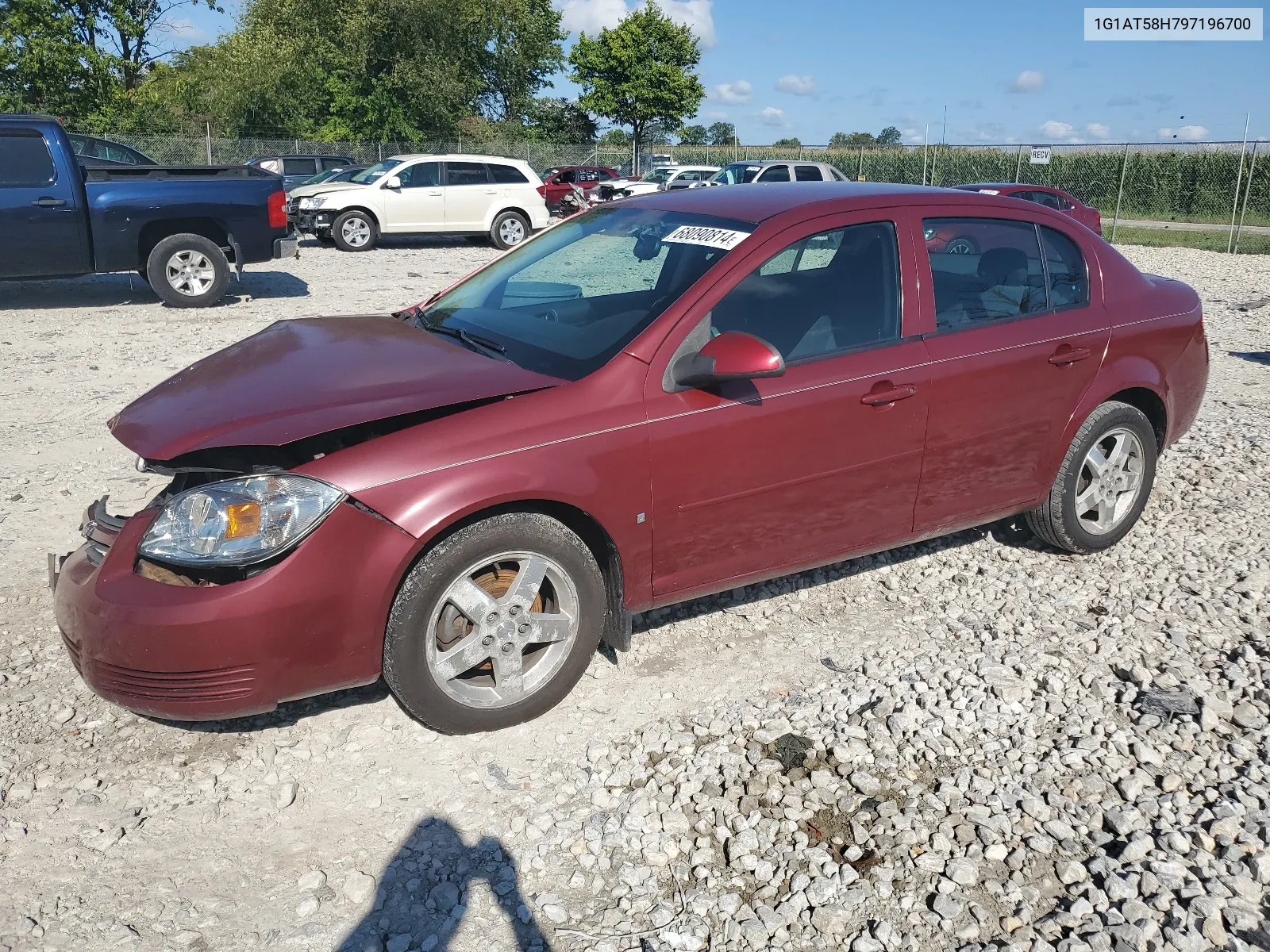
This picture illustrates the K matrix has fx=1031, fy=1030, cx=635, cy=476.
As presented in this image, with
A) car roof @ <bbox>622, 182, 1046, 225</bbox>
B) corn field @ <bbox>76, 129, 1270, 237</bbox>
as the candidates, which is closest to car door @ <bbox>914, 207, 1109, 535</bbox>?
car roof @ <bbox>622, 182, 1046, 225</bbox>

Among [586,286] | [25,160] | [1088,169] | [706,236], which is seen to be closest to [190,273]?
[25,160]

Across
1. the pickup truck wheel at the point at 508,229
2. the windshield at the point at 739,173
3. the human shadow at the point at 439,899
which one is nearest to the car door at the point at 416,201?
the pickup truck wheel at the point at 508,229

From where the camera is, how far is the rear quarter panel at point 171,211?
10984 mm

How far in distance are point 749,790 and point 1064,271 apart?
2.85 m

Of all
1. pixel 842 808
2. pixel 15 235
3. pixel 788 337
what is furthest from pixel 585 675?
pixel 15 235

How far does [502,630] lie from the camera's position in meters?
3.34

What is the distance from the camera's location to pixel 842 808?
10.2ft

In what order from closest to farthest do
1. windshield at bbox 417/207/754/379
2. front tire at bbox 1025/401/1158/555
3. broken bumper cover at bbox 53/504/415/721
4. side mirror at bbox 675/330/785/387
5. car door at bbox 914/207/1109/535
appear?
broken bumper cover at bbox 53/504/415/721
side mirror at bbox 675/330/785/387
windshield at bbox 417/207/754/379
car door at bbox 914/207/1109/535
front tire at bbox 1025/401/1158/555

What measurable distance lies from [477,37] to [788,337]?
4733 cm

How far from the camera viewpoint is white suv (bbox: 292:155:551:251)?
19.0 metres

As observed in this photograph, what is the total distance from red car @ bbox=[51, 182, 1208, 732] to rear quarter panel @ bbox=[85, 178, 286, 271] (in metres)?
8.11

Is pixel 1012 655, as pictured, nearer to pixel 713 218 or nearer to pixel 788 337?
pixel 788 337

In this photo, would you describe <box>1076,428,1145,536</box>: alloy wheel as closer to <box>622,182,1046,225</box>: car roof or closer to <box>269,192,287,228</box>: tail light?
<box>622,182,1046,225</box>: car roof

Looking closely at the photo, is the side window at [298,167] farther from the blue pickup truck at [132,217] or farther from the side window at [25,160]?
the side window at [25,160]
